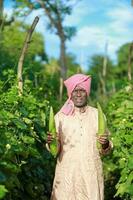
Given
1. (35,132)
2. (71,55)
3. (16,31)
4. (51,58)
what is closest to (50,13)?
(16,31)

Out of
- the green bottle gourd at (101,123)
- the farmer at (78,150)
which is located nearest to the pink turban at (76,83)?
the farmer at (78,150)

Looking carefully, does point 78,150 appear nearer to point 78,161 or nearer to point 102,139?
point 78,161

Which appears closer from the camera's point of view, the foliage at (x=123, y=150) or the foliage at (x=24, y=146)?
the foliage at (x=24, y=146)

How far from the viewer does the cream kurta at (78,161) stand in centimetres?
611

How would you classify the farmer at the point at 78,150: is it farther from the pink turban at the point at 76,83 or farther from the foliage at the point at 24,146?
the foliage at the point at 24,146

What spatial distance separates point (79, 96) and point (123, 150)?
4.77 ft

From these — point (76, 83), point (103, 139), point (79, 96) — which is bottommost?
point (103, 139)

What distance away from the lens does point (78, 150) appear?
6.16 metres

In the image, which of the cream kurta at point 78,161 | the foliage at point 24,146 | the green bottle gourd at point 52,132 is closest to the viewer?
the foliage at point 24,146

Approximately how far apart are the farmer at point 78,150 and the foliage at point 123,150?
0.35 m

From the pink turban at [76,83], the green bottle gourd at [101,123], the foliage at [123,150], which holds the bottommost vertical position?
the foliage at [123,150]

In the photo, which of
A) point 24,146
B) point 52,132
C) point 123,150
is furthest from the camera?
point 123,150

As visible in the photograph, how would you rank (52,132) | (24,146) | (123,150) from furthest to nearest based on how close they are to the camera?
(123,150) → (24,146) → (52,132)

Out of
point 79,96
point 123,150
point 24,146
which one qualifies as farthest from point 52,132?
point 123,150
